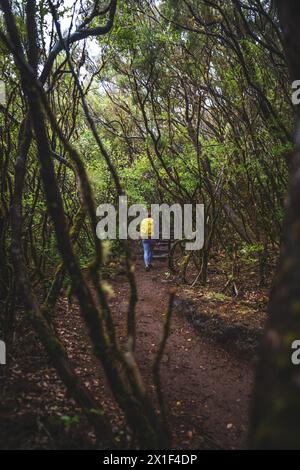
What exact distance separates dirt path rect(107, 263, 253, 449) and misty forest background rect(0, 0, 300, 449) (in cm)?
20

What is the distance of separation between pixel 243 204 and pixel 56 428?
332 inches

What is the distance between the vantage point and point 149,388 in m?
4.34

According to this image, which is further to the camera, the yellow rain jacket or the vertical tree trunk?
the yellow rain jacket

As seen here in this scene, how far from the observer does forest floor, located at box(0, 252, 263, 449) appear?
3133 millimetres

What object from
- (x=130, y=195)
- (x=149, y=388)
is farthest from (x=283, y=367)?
(x=130, y=195)

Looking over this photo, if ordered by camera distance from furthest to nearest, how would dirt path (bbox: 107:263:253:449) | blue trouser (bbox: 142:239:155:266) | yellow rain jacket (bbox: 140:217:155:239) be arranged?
blue trouser (bbox: 142:239:155:266), yellow rain jacket (bbox: 140:217:155:239), dirt path (bbox: 107:263:253:449)

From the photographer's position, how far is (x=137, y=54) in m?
9.14

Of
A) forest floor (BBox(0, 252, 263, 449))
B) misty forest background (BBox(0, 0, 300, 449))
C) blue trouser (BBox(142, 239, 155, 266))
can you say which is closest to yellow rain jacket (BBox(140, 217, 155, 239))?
blue trouser (BBox(142, 239, 155, 266))

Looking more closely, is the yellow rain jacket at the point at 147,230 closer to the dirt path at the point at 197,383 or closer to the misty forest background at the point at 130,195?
the misty forest background at the point at 130,195

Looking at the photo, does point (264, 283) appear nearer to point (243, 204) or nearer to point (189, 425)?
point (243, 204)

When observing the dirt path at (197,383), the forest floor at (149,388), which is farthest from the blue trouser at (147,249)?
the forest floor at (149,388)

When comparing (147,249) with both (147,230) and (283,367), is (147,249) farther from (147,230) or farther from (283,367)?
(283,367)

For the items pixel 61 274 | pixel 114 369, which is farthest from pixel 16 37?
pixel 114 369

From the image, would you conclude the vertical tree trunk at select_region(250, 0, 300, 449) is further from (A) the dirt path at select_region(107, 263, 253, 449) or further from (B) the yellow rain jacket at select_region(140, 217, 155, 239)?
(B) the yellow rain jacket at select_region(140, 217, 155, 239)
